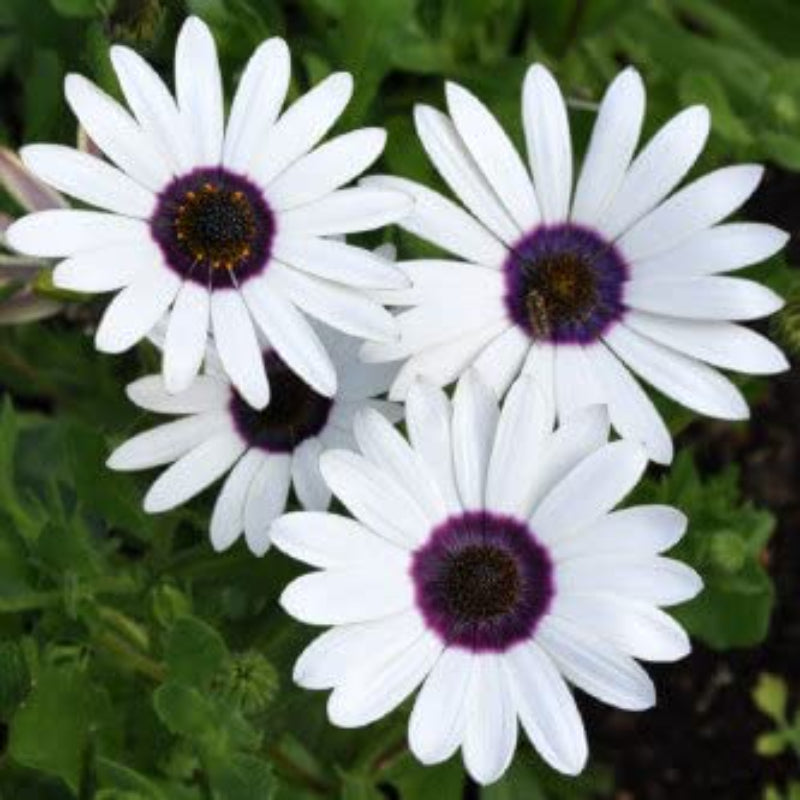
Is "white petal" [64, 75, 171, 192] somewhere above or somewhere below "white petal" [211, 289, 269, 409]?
above

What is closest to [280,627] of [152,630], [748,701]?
[152,630]

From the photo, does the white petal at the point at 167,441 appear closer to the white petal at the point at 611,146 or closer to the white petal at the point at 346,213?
the white petal at the point at 346,213

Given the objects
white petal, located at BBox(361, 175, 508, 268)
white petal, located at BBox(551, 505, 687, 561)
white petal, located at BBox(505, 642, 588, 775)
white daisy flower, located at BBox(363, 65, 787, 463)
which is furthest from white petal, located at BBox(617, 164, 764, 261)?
white petal, located at BBox(505, 642, 588, 775)

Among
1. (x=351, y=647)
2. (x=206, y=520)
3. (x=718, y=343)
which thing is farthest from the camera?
(x=206, y=520)

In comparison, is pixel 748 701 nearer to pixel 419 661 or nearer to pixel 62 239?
pixel 419 661

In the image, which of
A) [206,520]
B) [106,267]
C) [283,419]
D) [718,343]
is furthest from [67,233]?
[718,343]

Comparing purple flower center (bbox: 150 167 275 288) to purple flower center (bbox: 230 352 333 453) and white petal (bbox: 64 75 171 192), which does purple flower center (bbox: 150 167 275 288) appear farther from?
purple flower center (bbox: 230 352 333 453)

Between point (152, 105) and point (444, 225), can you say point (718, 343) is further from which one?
point (152, 105)
